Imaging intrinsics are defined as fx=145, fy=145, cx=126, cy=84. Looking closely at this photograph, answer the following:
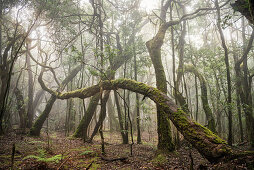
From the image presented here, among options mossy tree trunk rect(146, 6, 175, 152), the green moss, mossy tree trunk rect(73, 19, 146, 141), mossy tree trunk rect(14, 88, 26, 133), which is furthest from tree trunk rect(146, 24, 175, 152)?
mossy tree trunk rect(14, 88, 26, 133)

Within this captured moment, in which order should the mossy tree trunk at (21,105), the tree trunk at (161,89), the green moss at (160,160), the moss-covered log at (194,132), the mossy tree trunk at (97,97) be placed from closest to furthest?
the moss-covered log at (194,132)
the green moss at (160,160)
the tree trunk at (161,89)
the mossy tree trunk at (97,97)
the mossy tree trunk at (21,105)

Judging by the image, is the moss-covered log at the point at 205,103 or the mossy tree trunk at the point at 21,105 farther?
the mossy tree trunk at the point at 21,105

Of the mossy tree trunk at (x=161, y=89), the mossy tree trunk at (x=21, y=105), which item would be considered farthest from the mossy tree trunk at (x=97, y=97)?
the mossy tree trunk at (x=21, y=105)

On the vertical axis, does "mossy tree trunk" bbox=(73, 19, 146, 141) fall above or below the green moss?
above

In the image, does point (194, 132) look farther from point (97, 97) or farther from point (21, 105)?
point (21, 105)

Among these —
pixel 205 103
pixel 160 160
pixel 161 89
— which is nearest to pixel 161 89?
pixel 161 89

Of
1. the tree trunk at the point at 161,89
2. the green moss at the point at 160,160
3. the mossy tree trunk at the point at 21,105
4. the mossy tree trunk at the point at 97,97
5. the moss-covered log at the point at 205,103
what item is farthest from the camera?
the mossy tree trunk at the point at 21,105

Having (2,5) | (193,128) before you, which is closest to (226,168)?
(193,128)

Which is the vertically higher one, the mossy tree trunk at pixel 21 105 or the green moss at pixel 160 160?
the mossy tree trunk at pixel 21 105

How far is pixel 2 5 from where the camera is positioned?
1002 centimetres

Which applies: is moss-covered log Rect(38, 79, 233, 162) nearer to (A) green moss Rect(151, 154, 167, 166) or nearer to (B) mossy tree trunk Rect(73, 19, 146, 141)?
(A) green moss Rect(151, 154, 167, 166)

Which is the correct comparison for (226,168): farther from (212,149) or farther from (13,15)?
(13,15)

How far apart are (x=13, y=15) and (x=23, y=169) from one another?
15819 millimetres

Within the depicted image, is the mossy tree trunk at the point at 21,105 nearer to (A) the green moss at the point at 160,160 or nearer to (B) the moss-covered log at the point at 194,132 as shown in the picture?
(B) the moss-covered log at the point at 194,132
